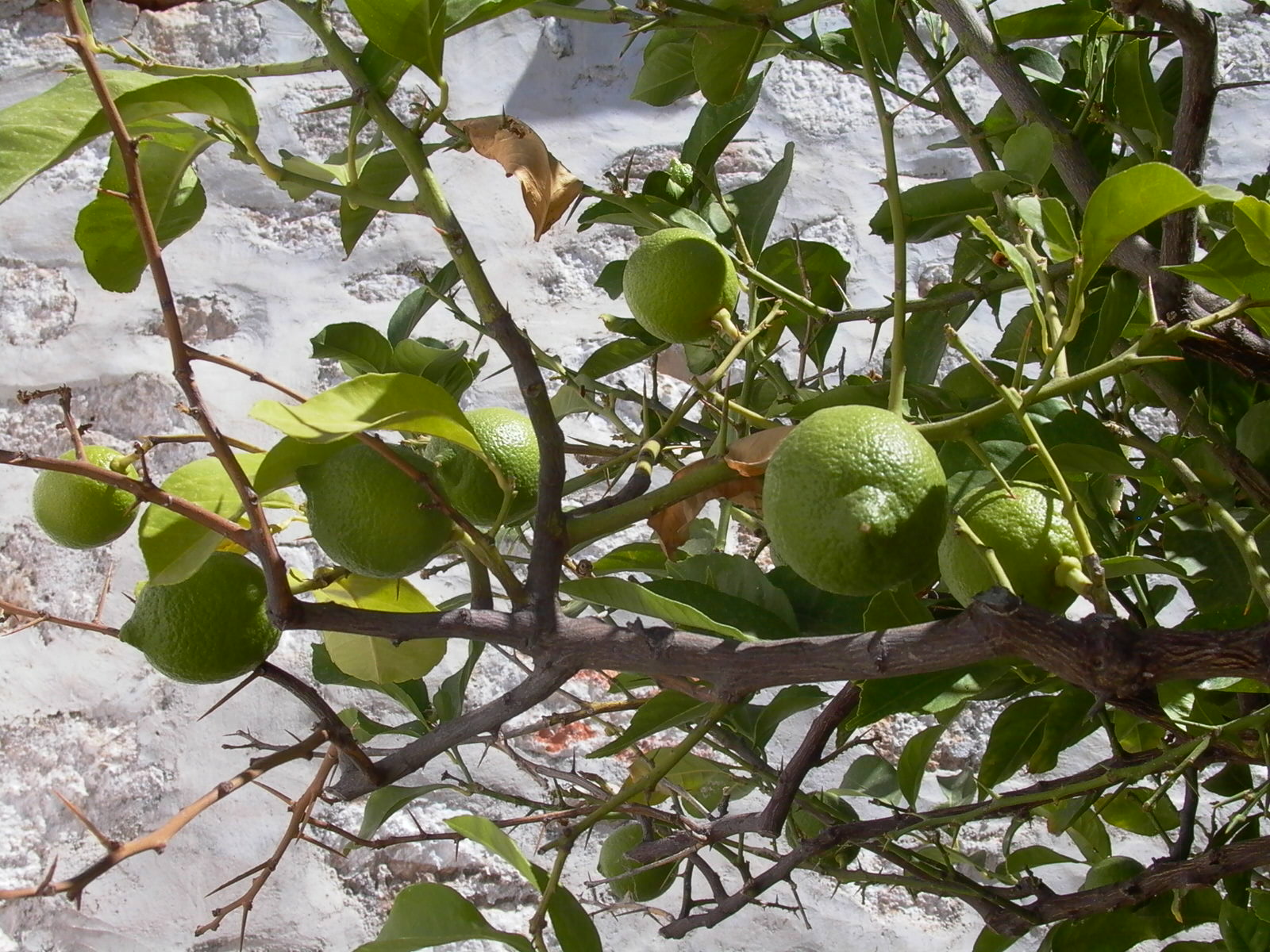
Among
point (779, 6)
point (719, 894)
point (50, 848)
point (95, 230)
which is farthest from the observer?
point (50, 848)

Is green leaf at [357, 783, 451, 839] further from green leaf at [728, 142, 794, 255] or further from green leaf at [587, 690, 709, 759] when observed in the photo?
green leaf at [728, 142, 794, 255]

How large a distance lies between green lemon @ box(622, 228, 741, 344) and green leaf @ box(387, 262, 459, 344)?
26 centimetres

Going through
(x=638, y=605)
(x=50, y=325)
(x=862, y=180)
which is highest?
(x=638, y=605)

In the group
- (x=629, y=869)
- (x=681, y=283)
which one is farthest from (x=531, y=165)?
(x=629, y=869)

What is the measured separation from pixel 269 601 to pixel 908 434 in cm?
24

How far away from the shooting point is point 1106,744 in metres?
1.27

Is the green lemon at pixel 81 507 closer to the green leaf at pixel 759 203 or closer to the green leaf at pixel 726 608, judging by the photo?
the green leaf at pixel 726 608

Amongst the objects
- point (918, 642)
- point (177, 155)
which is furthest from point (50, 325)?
point (918, 642)

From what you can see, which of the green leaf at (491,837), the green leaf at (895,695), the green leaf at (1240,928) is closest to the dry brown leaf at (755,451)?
the green leaf at (895,695)

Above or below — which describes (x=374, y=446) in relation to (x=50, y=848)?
above

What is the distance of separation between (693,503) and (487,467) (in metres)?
0.12

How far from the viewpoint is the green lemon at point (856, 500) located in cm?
38

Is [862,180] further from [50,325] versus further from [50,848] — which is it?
[50,848]

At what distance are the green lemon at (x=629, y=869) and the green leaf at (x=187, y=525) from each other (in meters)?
0.50
